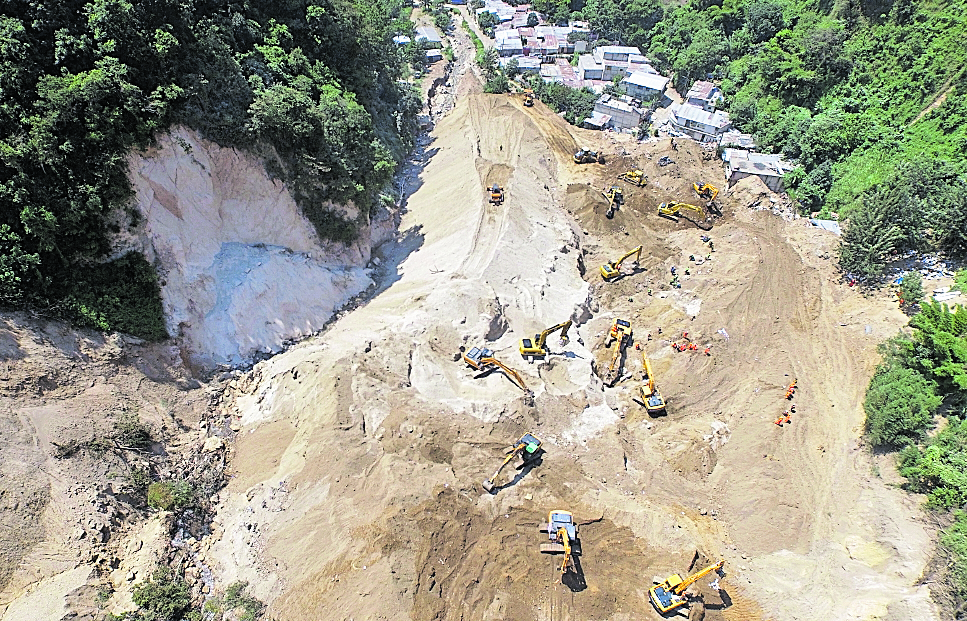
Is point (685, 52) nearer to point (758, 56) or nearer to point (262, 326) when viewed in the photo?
point (758, 56)

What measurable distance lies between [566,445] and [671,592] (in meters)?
6.74

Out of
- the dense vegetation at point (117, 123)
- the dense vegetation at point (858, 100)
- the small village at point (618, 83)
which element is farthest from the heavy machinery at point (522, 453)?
the small village at point (618, 83)

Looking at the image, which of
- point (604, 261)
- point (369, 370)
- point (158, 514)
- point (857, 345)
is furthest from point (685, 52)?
point (158, 514)

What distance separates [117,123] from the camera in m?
21.4

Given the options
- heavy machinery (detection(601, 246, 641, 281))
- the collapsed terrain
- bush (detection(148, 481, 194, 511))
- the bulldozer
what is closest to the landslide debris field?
the collapsed terrain

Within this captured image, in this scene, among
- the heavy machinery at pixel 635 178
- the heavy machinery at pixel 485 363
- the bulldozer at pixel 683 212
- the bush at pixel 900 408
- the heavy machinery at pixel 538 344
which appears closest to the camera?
the bush at pixel 900 408

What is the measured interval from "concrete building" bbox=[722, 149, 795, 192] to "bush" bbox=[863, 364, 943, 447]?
19588mm

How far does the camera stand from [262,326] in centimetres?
2584

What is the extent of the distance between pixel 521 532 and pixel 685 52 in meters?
54.5

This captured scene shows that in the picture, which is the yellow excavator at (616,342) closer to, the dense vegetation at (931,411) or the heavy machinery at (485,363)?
the heavy machinery at (485,363)

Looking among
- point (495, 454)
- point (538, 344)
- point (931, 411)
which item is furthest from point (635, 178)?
point (495, 454)

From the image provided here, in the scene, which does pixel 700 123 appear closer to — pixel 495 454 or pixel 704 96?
pixel 704 96

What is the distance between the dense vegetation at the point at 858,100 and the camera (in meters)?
31.2

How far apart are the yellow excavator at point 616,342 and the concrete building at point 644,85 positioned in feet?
108
